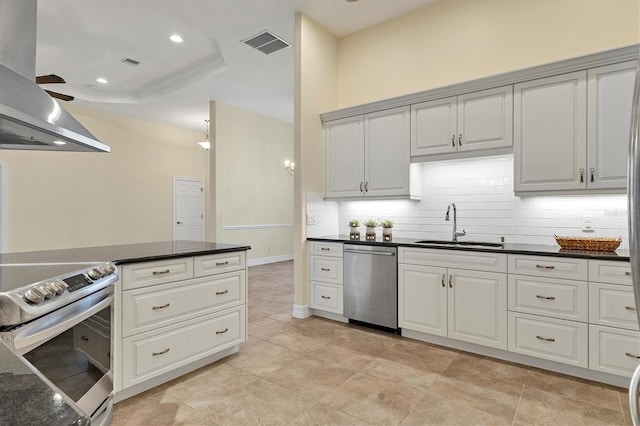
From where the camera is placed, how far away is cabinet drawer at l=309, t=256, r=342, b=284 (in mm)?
3687

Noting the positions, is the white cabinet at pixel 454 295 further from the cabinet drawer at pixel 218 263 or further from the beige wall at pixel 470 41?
the beige wall at pixel 470 41

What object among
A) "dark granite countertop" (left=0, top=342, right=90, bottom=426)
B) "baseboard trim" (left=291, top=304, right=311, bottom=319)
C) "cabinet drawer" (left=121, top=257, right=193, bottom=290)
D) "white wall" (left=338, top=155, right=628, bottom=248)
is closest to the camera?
"dark granite countertop" (left=0, top=342, right=90, bottom=426)

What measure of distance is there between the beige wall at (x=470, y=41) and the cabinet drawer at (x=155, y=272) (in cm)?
299

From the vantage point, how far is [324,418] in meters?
1.98

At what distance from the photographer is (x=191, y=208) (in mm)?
8602

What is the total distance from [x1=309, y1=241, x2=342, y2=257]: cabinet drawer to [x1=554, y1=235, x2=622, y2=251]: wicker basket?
197 centimetres

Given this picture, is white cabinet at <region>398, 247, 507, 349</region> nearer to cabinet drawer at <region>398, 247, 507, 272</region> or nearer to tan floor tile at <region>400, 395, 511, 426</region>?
cabinet drawer at <region>398, 247, 507, 272</region>

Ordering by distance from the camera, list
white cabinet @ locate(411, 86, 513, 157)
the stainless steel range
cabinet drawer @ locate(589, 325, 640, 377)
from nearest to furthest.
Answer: the stainless steel range
cabinet drawer @ locate(589, 325, 640, 377)
white cabinet @ locate(411, 86, 513, 157)

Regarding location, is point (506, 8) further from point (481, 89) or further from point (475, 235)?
point (475, 235)

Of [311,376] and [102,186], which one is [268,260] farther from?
[311,376]

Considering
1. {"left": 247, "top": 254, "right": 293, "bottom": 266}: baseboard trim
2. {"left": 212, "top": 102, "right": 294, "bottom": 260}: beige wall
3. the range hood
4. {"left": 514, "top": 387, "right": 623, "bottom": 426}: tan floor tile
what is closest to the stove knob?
the range hood

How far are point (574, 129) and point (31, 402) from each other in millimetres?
3448

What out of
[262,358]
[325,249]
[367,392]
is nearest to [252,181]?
[325,249]

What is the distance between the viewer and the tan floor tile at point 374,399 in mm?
2006
